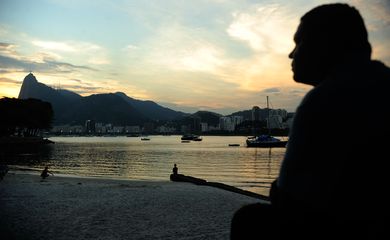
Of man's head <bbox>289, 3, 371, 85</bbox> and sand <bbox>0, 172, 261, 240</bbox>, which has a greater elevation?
man's head <bbox>289, 3, 371, 85</bbox>

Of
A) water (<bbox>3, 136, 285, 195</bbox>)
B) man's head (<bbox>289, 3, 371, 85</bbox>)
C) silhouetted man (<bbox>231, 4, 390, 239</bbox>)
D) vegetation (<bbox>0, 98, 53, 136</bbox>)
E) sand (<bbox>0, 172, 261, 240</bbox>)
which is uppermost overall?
vegetation (<bbox>0, 98, 53, 136</bbox>)

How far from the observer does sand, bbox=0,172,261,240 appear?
8844 mm

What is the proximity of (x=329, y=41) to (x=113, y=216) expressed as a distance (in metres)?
10.9

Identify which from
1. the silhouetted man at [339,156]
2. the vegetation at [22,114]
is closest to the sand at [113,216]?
the silhouetted man at [339,156]

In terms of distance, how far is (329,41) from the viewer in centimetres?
173

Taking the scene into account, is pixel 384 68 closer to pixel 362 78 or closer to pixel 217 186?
pixel 362 78

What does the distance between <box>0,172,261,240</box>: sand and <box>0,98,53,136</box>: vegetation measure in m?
93.7

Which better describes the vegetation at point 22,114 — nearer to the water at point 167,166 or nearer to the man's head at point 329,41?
the water at point 167,166

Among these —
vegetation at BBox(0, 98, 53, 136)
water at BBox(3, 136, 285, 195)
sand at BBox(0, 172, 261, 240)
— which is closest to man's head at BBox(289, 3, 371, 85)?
sand at BBox(0, 172, 261, 240)

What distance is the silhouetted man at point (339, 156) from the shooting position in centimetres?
147

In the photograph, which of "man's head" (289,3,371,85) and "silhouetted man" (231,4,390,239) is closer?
"silhouetted man" (231,4,390,239)

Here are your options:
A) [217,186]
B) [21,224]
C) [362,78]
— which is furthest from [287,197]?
[217,186]

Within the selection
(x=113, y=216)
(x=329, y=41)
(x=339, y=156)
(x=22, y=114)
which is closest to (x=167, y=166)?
(x=113, y=216)

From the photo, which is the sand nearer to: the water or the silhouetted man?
the silhouetted man
